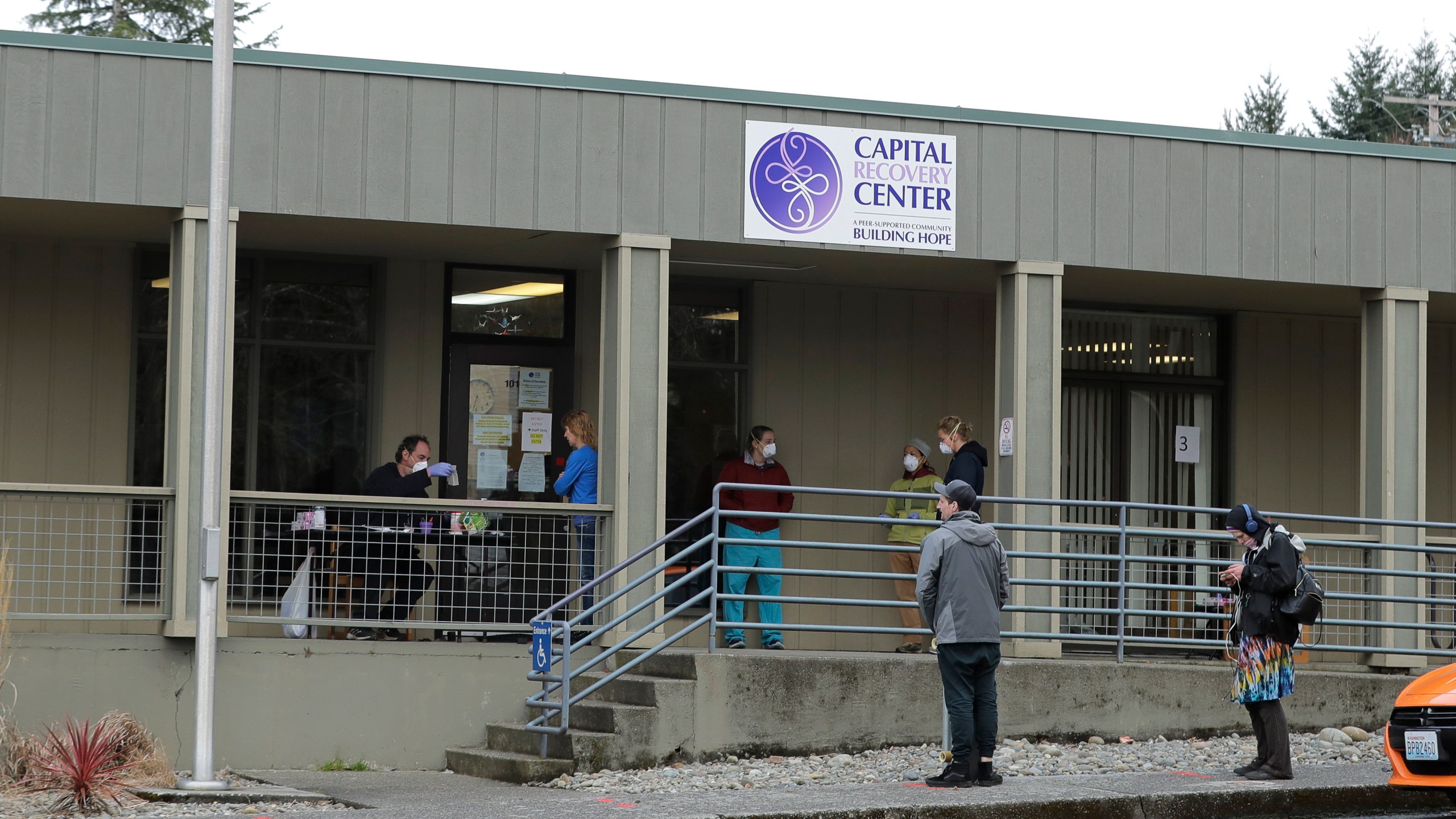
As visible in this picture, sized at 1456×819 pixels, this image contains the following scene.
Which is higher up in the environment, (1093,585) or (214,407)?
(214,407)

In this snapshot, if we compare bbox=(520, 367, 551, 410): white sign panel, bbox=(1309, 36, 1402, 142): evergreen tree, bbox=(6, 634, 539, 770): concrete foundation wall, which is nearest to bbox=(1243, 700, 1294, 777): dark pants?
bbox=(6, 634, 539, 770): concrete foundation wall

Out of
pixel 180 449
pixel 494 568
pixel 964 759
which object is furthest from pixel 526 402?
pixel 964 759

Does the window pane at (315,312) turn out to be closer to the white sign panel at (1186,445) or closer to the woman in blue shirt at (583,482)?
the woman in blue shirt at (583,482)

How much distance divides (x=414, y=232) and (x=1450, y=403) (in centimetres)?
962

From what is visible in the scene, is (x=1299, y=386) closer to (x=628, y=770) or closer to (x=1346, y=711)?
(x=1346, y=711)

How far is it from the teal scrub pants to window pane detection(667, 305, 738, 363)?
186cm

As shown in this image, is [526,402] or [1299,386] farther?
[1299,386]

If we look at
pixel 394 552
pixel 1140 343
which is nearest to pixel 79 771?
pixel 394 552

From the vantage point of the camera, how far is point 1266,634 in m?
9.38

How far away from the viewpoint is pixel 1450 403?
15391 mm

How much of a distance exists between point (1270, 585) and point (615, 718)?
12.7 feet

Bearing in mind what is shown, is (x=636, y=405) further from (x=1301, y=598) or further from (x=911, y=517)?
(x=1301, y=598)

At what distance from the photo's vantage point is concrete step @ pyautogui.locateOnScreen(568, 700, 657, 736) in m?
10.2

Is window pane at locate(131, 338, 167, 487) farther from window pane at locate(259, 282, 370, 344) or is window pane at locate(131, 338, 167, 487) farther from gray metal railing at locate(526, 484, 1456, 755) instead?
gray metal railing at locate(526, 484, 1456, 755)
